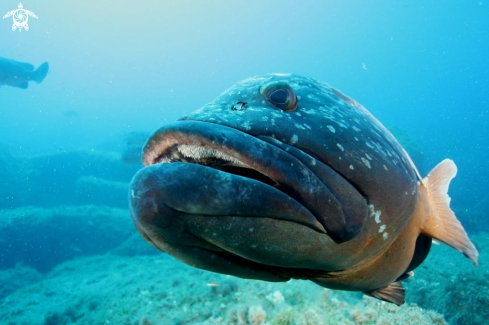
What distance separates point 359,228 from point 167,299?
606 centimetres

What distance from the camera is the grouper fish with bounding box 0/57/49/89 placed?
1409cm

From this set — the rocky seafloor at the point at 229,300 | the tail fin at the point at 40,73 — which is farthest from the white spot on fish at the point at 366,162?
the tail fin at the point at 40,73

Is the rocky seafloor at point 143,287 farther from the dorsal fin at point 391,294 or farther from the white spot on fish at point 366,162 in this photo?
the white spot on fish at point 366,162

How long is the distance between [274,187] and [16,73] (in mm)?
18009

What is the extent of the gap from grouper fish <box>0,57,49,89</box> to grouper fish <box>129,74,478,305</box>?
55.2 ft

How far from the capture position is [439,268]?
7926mm

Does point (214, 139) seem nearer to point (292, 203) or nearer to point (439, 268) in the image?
point (292, 203)

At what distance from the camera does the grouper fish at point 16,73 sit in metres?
14.1

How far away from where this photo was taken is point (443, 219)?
3.10 metres

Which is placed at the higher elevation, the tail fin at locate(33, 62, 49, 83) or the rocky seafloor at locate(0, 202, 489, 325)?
the tail fin at locate(33, 62, 49, 83)

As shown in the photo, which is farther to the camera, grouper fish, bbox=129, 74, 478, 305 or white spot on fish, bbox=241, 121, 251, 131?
white spot on fish, bbox=241, 121, 251, 131

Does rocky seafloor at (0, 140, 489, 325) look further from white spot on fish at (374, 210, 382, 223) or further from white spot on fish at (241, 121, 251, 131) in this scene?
white spot on fish at (241, 121, 251, 131)

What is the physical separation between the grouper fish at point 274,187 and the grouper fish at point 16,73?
663 inches

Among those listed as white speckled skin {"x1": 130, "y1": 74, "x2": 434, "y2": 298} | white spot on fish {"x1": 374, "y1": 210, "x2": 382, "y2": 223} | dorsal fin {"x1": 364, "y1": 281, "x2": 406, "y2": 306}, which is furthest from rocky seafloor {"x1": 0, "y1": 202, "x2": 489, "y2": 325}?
white spot on fish {"x1": 374, "y1": 210, "x2": 382, "y2": 223}
